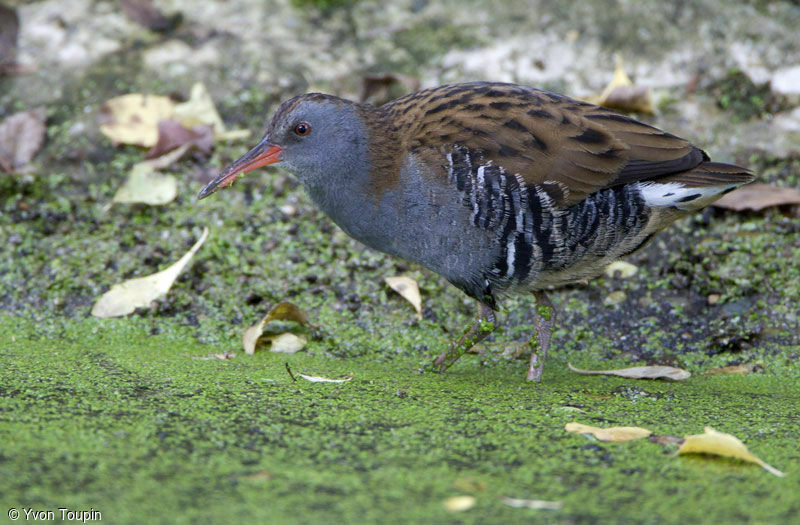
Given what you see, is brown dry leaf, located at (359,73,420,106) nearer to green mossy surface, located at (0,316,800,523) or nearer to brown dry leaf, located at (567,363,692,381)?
green mossy surface, located at (0,316,800,523)

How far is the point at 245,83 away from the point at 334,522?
3633 mm

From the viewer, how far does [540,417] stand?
3.08 metres

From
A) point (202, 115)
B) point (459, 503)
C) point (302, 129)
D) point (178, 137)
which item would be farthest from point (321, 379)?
point (202, 115)

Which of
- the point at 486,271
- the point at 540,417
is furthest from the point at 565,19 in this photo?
the point at 540,417

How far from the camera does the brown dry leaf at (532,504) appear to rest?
2320 mm

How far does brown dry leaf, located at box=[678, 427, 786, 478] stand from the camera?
2590 millimetres

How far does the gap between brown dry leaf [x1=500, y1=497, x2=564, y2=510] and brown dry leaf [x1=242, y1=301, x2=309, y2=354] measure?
173cm

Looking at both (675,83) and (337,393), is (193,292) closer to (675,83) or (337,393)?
(337,393)

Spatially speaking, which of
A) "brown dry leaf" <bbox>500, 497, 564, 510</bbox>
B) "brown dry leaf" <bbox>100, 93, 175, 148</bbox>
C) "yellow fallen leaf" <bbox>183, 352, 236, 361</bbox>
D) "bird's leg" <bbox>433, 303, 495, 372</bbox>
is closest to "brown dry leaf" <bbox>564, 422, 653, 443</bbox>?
"brown dry leaf" <bbox>500, 497, 564, 510</bbox>

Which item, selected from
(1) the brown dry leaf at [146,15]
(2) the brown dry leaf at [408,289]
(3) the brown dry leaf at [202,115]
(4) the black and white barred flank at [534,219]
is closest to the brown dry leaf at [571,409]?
(4) the black and white barred flank at [534,219]

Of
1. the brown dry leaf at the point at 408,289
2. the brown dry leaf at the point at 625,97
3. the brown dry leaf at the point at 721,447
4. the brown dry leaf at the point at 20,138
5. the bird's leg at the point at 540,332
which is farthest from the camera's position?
the brown dry leaf at the point at 625,97

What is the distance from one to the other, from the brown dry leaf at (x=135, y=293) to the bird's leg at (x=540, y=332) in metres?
1.66

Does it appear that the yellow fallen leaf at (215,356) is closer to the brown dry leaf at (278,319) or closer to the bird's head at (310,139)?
the brown dry leaf at (278,319)

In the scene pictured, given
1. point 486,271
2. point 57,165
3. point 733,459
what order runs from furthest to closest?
point 57,165 < point 486,271 < point 733,459
